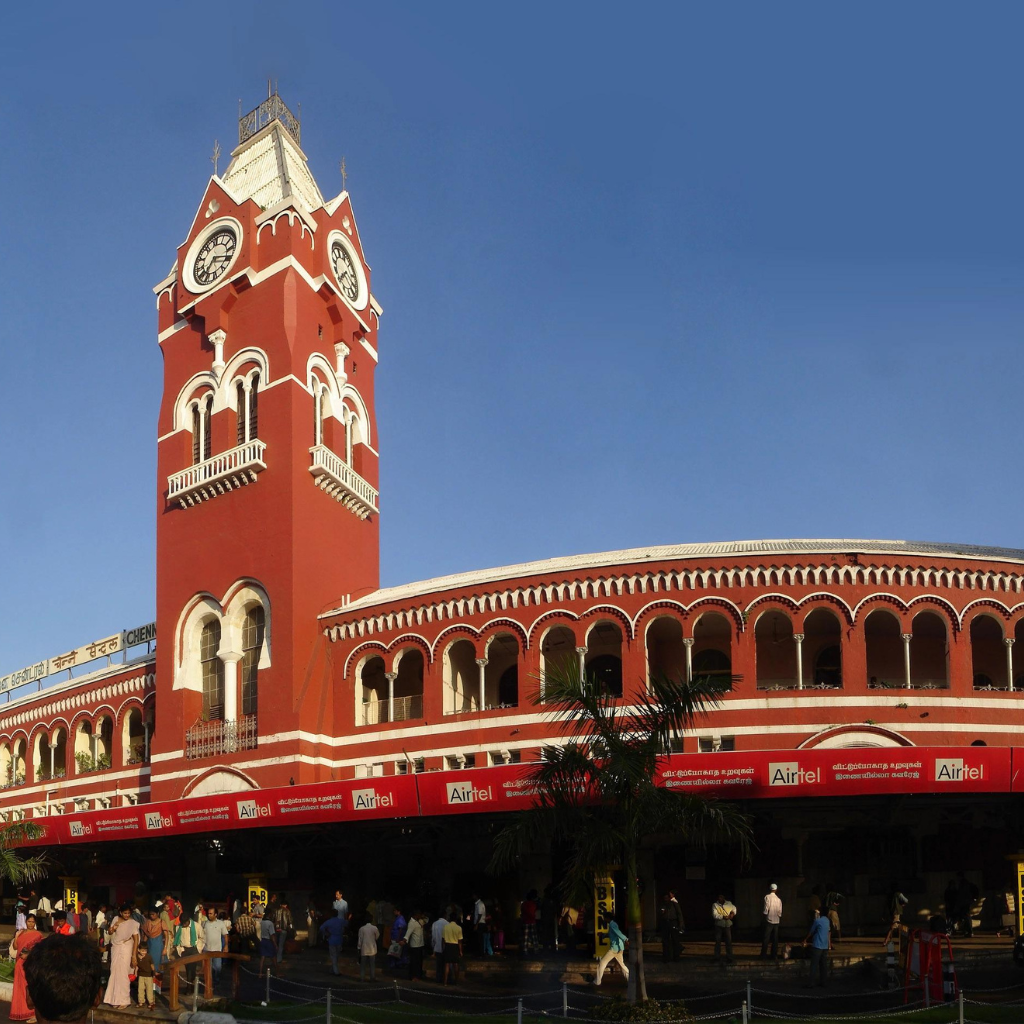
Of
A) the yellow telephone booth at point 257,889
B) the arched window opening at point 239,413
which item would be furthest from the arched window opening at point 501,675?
the arched window opening at point 239,413

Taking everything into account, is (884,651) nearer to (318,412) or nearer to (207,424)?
(318,412)

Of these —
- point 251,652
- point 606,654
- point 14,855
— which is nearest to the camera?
point 14,855

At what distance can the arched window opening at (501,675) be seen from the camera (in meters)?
40.6

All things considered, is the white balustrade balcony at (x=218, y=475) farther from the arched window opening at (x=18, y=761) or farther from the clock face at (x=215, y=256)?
the arched window opening at (x=18, y=761)

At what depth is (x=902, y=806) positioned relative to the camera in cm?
3012

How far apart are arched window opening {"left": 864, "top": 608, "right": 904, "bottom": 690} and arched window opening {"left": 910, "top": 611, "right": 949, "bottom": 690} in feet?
1.40

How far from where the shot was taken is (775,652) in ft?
126

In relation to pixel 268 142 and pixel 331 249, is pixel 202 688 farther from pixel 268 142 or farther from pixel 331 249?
pixel 268 142

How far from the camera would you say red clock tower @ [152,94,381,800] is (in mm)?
40781

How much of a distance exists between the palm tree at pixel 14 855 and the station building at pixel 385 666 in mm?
758

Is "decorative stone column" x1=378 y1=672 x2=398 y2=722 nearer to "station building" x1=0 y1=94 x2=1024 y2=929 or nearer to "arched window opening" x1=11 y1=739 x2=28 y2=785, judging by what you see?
"station building" x1=0 y1=94 x2=1024 y2=929

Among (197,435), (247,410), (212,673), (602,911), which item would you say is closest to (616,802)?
(602,911)

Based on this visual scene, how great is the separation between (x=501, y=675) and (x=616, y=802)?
19634 millimetres

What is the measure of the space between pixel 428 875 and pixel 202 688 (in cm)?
1159
